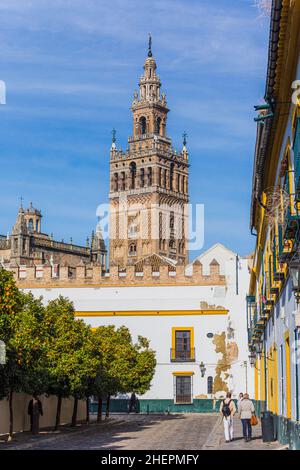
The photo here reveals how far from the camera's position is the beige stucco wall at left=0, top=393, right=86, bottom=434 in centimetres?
2277

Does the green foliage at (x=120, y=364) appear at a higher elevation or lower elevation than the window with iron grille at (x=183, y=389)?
higher

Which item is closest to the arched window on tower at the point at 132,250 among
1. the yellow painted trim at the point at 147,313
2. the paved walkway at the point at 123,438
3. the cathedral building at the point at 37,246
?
the cathedral building at the point at 37,246

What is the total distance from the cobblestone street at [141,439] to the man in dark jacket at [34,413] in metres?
0.41

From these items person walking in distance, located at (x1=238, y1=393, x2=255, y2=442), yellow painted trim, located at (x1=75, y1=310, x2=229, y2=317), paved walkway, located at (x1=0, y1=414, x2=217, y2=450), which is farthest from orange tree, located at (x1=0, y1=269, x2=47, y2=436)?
yellow painted trim, located at (x1=75, y1=310, x2=229, y2=317)

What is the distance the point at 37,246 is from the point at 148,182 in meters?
22.9

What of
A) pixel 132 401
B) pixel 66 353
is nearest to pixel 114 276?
pixel 132 401

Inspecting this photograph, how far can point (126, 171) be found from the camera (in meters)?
107

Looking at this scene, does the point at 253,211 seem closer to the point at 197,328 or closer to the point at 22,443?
the point at 22,443

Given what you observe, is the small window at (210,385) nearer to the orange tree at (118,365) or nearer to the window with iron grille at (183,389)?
the window with iron grille at (183,389)

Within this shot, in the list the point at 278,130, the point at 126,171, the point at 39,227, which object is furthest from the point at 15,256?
the point at 278,130

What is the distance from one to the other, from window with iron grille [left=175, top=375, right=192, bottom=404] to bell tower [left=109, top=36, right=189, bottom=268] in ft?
200

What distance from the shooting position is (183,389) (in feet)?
134

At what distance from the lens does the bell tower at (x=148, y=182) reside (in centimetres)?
10331

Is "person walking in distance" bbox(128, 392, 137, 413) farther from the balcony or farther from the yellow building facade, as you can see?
the yellow building facade
